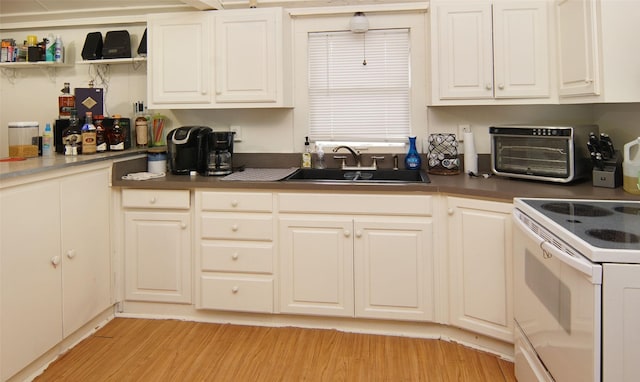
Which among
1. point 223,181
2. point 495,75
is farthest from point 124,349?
point 495,75

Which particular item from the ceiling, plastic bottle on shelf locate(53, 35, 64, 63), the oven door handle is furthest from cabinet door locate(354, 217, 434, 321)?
plastic bottle on shelf locate(53, 35, 64, 63)

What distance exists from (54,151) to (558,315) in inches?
120

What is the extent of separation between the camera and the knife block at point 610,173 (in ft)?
7.01

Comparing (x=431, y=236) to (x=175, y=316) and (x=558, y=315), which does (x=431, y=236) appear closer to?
(x=558, y=315)

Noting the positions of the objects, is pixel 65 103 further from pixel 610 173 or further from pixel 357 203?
pixel 610 173

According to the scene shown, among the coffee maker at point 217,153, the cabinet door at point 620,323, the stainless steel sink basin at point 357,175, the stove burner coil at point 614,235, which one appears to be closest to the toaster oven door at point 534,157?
the stainless steel sink basin at point 357,175

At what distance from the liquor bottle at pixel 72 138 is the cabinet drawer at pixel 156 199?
0.42 m

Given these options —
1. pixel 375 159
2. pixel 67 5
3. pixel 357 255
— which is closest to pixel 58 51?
pixel 67 5

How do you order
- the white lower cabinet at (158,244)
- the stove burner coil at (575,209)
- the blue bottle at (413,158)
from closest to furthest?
the stove burner coil at (575,209)
the white lower cabinet at (158,244)
the blue bottle at (413,158)

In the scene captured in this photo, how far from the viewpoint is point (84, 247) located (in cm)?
244

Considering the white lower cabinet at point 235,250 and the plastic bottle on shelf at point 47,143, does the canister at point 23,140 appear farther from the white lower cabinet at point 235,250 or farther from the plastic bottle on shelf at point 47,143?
the white lower cabinet at point 235,250

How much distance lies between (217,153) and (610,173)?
220 cm

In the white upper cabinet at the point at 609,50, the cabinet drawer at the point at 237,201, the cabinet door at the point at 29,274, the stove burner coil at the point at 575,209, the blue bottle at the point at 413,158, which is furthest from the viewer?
the blue bottle at the point at 413,158

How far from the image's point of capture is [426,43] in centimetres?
A: 288
